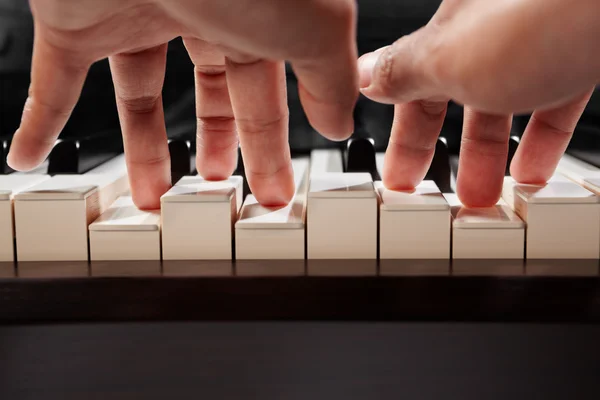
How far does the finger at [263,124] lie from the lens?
2.03 feet

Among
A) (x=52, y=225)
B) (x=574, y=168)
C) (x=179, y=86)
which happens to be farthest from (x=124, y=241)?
(x=574, y=168)

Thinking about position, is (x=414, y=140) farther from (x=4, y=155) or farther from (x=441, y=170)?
(x=4, y=155)

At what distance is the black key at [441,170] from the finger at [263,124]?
0.27 meters

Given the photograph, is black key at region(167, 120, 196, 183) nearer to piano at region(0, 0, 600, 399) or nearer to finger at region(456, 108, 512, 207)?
piano at region(0, 0, 600, 399)

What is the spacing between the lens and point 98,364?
0.60 m

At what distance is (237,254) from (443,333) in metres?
0.20

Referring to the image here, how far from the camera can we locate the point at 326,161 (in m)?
0.97

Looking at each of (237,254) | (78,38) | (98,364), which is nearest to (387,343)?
(237,254)

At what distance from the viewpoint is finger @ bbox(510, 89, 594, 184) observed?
0.71 metres

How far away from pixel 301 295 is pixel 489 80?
24cm

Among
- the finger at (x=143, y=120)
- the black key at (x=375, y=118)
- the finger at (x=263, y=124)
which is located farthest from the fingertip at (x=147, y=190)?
the black key at (x=375, y=118)

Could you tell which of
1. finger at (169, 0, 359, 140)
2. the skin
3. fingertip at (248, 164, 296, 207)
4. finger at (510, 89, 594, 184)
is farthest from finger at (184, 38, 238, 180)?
finger at (510, 89, 594, 184)

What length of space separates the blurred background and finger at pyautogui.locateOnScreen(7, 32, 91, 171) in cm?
44

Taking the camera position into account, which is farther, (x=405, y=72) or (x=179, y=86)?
(x=179, y=86)
